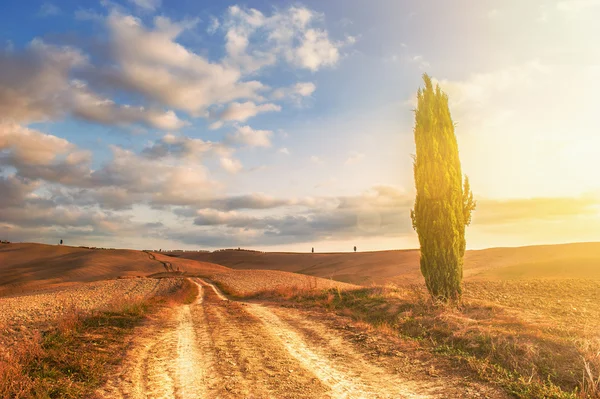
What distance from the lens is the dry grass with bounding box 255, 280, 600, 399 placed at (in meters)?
7.77

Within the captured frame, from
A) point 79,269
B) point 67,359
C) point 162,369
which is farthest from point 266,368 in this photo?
point 79,269

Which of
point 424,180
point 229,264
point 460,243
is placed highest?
point 424,180

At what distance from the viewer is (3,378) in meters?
7.29

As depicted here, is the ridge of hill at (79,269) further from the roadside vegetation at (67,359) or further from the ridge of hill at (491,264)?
the roadside vegetation at (67,359)

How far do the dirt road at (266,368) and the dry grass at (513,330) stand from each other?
4.29 feet

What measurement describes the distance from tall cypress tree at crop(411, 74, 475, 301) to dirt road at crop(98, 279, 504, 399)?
6630 millimetres

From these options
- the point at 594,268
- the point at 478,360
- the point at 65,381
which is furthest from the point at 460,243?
the point at 594,268

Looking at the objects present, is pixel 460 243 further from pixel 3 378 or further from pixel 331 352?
pixel 3 378

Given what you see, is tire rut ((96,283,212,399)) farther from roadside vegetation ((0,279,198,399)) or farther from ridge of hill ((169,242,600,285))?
ridge of hill ((169,242,600,285))

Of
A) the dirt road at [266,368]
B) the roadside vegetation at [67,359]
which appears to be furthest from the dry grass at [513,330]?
the roadside vegetation at [67,359]

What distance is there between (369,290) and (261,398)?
51.8 feet

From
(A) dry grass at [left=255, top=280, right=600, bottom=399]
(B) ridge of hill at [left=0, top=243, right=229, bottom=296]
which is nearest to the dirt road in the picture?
(A) dry grass at [left=255, top=280, right=600, bottom=399]

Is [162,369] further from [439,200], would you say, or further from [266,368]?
[439,200]

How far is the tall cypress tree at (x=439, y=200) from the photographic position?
57.4ft
